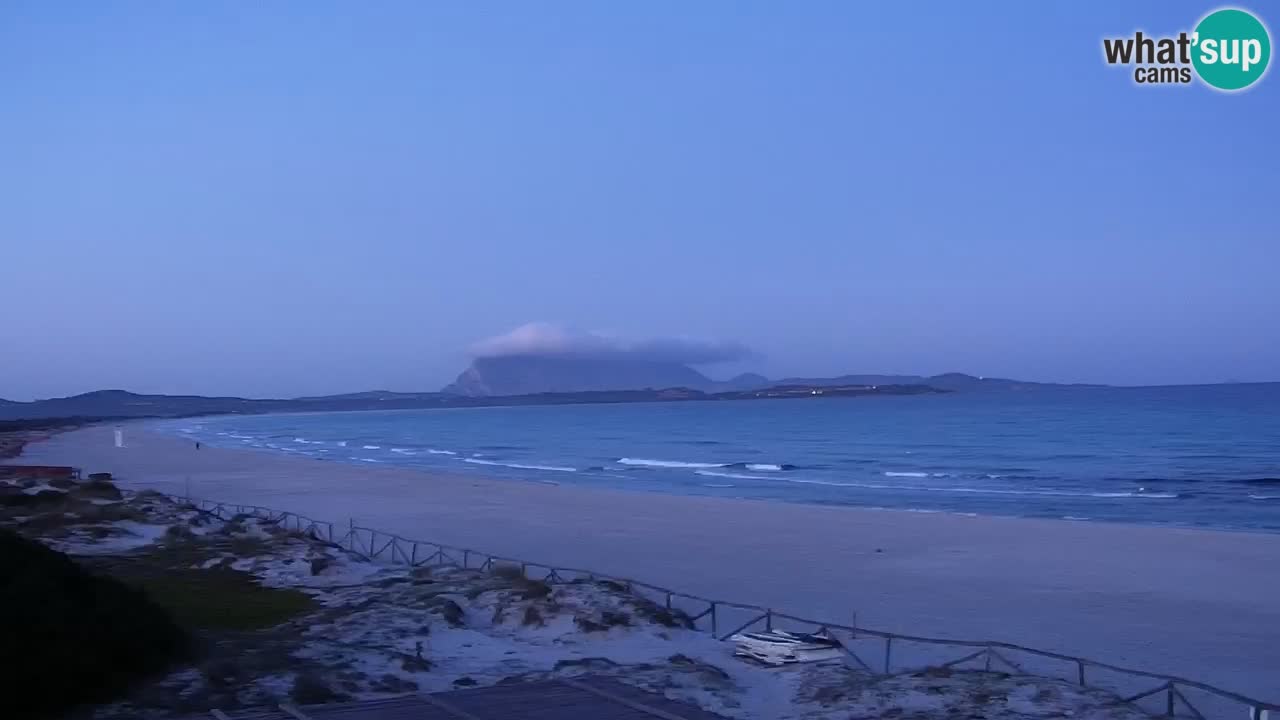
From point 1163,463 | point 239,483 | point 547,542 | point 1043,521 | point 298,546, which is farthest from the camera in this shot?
point 1163,463

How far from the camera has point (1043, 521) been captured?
29.9 metres

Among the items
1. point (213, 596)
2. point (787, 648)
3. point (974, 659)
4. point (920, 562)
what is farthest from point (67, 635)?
point (920, 562)

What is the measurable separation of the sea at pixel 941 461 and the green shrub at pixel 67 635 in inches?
1033

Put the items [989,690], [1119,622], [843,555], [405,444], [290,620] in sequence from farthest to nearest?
[405,444]
[843,555]
[1119,622]
[290,620]
[989,690]

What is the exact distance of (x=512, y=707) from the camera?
350 inches

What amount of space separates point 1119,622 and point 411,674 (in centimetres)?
1035

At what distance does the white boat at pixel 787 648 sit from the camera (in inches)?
486

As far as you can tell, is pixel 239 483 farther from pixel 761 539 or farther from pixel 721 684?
pixel 721 684

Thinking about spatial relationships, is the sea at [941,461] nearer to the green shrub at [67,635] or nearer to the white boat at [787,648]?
the white boat at [787,648]

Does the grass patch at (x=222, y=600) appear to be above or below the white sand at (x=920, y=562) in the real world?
above

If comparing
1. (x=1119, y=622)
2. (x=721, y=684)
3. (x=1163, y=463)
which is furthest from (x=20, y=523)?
(x=1163, y=463)

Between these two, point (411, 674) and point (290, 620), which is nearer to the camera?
point (411, 674)

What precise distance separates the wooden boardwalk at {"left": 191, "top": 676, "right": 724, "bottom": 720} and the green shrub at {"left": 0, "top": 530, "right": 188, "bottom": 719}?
113cm

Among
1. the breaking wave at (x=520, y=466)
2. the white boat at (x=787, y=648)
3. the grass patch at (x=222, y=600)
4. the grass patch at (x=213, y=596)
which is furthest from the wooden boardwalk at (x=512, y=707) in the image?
the breaking wave at (x=520, y=466)
